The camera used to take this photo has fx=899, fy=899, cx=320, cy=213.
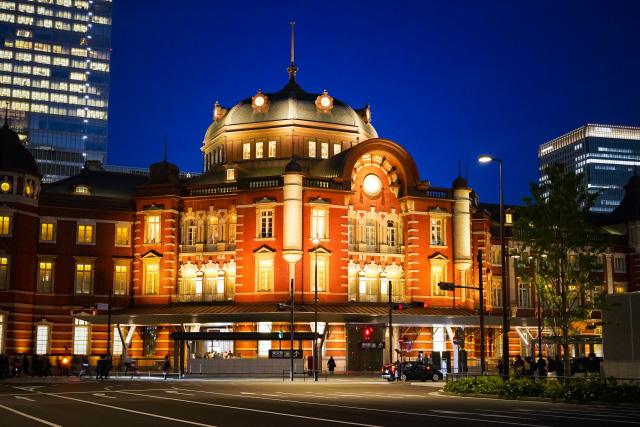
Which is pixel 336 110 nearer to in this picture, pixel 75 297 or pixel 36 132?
pixel 75 297

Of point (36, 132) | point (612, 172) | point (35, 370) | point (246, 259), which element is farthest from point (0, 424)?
point (612, 172)

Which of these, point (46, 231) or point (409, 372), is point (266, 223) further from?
point (409, 372)

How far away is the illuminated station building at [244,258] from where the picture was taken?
65.7 metres

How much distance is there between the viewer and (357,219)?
69.2 metres

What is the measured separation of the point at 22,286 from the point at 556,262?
4185 cm

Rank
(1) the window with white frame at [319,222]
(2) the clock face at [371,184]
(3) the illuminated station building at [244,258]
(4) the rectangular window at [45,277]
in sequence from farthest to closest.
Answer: (2) the clock face at [371,184], (4) the rectangular window at [45,277], (1) the window with white frame at [319,222], (3) the illuminated station building at [244,258]

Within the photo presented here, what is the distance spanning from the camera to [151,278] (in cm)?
7056

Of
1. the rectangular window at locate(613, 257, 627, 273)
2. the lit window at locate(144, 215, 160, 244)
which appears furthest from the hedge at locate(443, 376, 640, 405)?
the rectangular window at locate(613, 257, 627, 273)

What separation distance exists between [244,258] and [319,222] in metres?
6.26

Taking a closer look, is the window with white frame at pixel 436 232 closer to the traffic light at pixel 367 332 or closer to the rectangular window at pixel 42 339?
the traffic light at pixel 367 332

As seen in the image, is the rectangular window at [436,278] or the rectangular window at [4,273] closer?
the rectangular window at [4,273]

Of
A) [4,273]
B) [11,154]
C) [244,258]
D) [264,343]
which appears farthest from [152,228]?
[264,343]

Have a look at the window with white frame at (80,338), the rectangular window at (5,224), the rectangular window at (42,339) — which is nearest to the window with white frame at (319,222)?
the window with white frame at (80,338)

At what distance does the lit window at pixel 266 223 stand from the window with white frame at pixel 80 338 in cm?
1568
